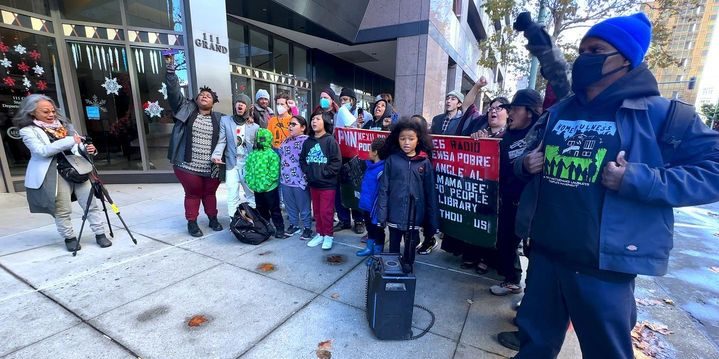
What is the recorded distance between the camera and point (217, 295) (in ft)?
9.77

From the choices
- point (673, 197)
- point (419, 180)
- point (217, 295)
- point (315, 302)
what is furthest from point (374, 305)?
point (673, 197)

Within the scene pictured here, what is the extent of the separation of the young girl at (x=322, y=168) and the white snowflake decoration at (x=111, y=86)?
234 inches

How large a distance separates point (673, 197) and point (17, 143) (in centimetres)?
982

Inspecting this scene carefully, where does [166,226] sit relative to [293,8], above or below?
below

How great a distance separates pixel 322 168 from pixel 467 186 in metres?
1.76

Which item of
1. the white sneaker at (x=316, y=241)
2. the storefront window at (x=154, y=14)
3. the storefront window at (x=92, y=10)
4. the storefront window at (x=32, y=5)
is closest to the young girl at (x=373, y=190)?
the white sneaker at (x=316, y=241)

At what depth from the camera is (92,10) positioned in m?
6.91

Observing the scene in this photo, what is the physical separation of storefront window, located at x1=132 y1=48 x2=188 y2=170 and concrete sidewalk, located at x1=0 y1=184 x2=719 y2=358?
3675 millimetres

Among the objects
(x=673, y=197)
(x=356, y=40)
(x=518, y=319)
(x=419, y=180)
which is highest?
(x=356, y=40)

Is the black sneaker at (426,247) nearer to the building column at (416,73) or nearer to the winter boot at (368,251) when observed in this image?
the winter boot at (368,251)

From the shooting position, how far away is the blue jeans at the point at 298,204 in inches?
170

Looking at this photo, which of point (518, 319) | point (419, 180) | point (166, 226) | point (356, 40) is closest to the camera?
point (518, 319)

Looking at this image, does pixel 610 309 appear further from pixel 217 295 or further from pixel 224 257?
pixel 224 257

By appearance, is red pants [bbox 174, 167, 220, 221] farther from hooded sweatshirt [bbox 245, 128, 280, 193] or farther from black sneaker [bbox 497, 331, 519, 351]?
black sneaker [bbox 497, 331, 519, 351]
